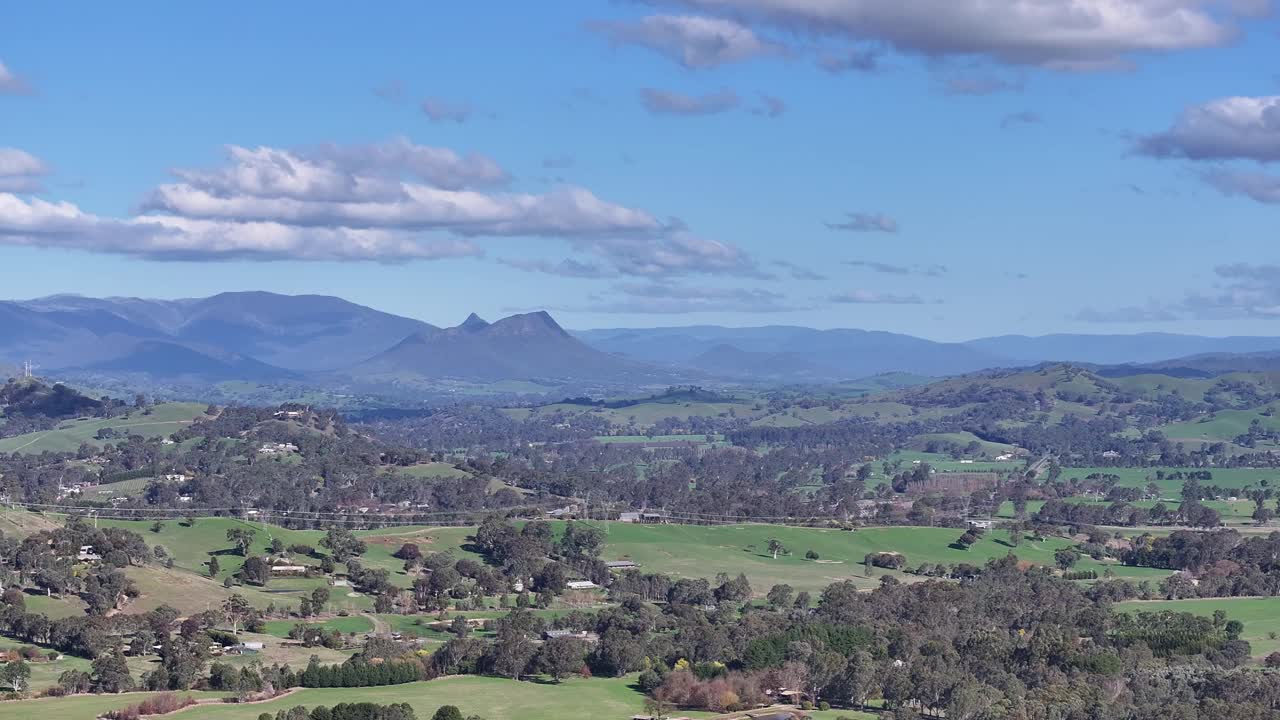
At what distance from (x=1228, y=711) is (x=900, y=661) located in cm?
1821

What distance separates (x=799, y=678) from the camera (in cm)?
7831

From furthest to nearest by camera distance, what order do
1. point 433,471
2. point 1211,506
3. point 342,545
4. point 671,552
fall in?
1. point 433,471
2. point 1211,506
3. point 671,552
4. point 342,545

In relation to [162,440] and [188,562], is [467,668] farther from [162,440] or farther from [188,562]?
[162,440]

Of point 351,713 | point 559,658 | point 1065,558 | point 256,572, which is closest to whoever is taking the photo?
point 351,713

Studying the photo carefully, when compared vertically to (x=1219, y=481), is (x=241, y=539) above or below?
below

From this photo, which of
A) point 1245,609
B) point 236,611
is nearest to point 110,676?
point 236,611

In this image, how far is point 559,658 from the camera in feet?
269

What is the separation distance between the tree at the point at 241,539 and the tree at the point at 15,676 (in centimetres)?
3921

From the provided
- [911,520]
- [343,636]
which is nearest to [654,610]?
[343,636]

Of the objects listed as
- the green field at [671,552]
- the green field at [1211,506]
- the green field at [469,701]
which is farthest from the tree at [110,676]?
the green field at [1211,506]

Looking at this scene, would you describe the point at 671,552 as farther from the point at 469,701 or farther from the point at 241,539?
the point at 469,701

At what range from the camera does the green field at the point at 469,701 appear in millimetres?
71188

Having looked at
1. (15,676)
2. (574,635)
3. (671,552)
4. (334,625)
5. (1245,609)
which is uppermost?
(1245,609)

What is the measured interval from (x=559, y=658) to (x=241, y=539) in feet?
138
